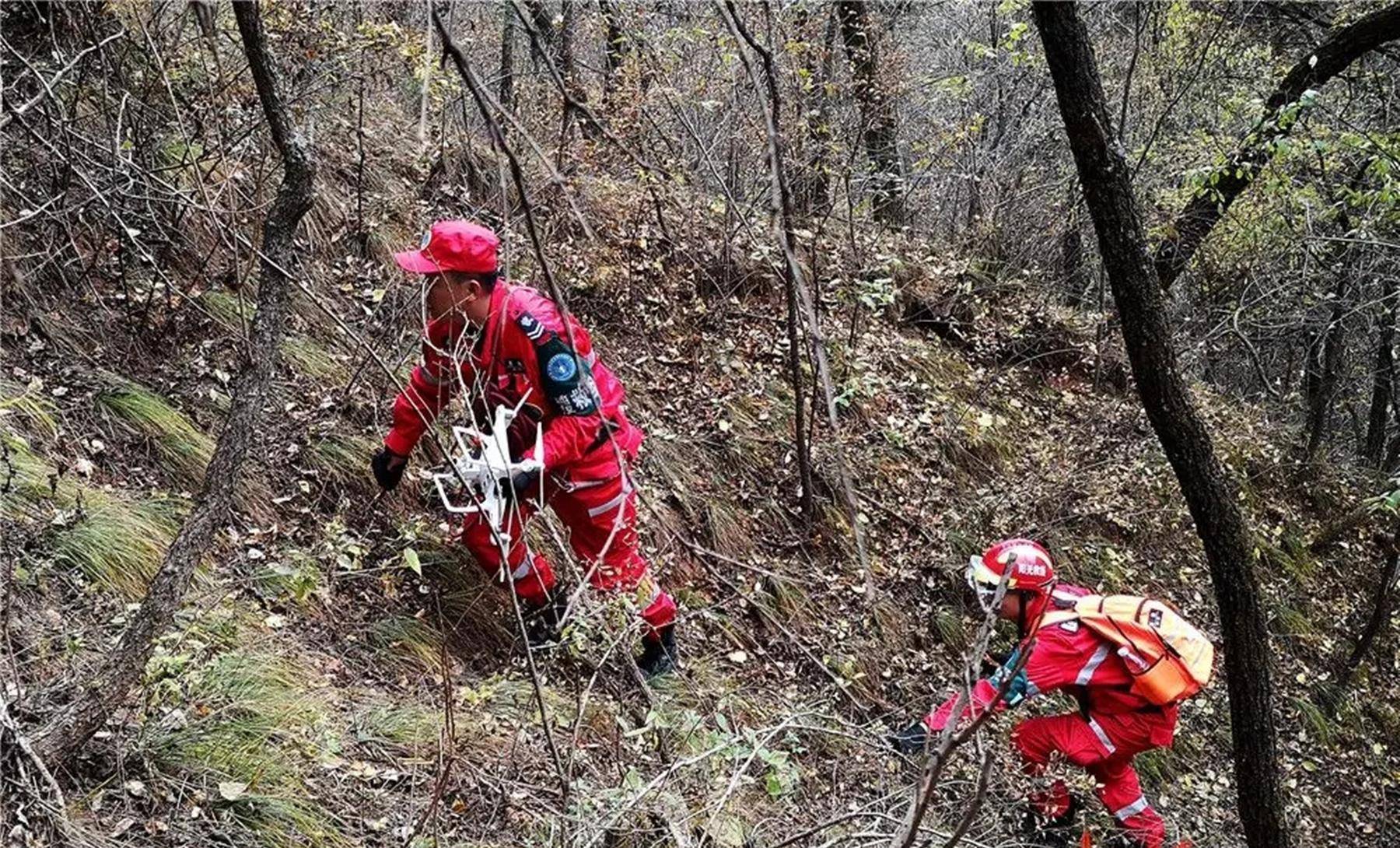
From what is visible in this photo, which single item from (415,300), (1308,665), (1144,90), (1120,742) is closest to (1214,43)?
(1144,90)

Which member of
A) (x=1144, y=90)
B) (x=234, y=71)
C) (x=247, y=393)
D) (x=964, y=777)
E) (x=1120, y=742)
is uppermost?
(x=1144, y=90)

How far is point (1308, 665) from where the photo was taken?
8.12m

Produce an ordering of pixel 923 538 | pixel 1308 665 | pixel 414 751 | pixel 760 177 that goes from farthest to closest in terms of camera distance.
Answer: pixel 1308 665, pixel 760 177, pixel 923 538, pixel 414 751

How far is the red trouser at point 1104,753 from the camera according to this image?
500 cm

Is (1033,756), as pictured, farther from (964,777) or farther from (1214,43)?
(1214,43)

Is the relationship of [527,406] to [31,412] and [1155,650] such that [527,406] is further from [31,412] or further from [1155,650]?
[1155,650]

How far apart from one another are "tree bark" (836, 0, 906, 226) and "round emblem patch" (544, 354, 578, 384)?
4201 millimetres

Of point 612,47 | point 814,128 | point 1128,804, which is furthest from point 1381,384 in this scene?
point 612,47

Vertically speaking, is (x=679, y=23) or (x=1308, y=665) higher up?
(x=679, y=23)

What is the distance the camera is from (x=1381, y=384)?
42.2 ft

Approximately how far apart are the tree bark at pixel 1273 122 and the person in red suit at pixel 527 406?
4045 mm

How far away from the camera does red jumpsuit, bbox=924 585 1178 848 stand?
4.86m

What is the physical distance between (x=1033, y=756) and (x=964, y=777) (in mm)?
458

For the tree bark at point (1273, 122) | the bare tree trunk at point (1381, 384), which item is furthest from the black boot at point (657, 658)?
the bare tree trunk at point (1381, 384)
